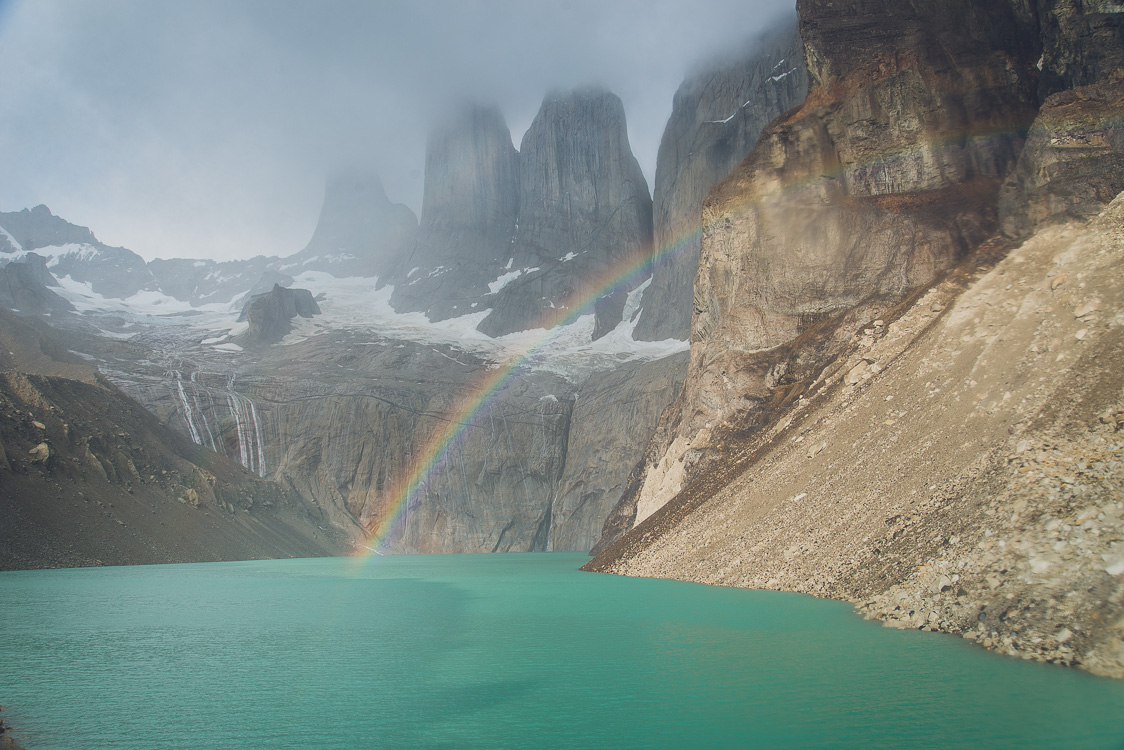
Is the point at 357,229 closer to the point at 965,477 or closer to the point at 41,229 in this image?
the point at 41,229

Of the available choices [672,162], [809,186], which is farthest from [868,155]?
[672,162]

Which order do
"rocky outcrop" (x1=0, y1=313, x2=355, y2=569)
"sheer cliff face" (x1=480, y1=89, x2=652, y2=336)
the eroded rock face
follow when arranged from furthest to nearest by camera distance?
"sheer cliff face" (x1=480, y1=89, x2=652, y2=336) < the eroded rock face < "rocky outcrop" (x1=0, y1=313, x2=355, y2=569)

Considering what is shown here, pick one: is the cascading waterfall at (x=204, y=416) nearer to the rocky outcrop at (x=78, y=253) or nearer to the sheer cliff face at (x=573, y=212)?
the sheer cliff face at (x=573, y=212)

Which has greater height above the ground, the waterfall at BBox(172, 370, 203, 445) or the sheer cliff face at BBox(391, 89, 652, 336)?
the sheer cliff face at BBox(391, 89, 652, 336)

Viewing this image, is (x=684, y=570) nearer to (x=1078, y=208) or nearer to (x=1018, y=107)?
(x=1078, y=208)

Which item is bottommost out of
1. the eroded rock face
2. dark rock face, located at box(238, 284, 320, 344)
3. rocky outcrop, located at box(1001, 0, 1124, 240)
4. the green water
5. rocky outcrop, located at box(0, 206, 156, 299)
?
the eroded rock face

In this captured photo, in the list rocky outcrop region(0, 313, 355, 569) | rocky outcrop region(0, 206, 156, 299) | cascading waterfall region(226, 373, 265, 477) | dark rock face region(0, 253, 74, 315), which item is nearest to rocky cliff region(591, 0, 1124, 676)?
rocky outcrop region(0, 313, 355, 569)

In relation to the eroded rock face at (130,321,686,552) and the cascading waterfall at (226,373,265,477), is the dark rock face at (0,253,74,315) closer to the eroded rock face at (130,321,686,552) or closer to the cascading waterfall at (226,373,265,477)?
the eroded rock face at (130,321,686,552)
